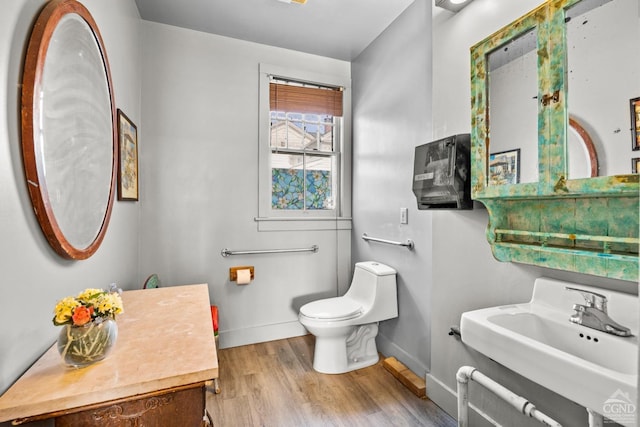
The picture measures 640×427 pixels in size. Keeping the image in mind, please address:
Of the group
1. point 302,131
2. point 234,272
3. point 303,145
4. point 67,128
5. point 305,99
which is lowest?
point 234,272

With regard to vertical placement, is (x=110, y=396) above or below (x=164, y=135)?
below

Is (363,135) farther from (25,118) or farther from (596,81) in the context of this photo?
(25,118)

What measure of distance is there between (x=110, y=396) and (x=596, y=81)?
1792 millimetres

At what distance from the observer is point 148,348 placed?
38.6 inches

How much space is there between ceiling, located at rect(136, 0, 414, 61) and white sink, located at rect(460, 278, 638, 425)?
2059mm

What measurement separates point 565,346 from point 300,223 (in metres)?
2.03

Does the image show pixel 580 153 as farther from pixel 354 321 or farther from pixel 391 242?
pixel 354 321

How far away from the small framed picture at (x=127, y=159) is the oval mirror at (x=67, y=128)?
0.27m

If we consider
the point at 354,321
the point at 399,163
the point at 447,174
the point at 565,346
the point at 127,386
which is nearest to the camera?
the point at 127,386

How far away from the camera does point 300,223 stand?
2.82 m

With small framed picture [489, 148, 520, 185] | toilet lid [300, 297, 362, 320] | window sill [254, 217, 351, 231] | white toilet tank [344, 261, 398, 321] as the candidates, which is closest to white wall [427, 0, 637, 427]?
small framed picture [489, 148, 520, 185]

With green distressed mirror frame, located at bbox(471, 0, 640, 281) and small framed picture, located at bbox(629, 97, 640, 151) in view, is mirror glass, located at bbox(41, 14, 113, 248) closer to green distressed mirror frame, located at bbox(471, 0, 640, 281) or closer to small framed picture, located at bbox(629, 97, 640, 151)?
green distressed mirror frame, located at bbox(471, 0, 640, 281)

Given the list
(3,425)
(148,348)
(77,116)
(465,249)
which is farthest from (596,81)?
(3,425)

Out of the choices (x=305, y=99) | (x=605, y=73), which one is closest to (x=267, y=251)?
(x=305, y=99)
